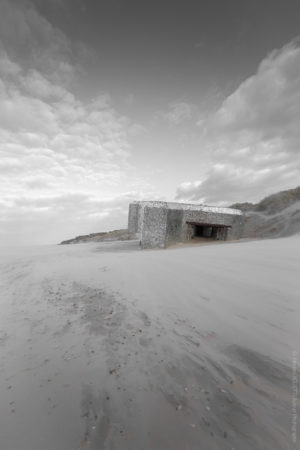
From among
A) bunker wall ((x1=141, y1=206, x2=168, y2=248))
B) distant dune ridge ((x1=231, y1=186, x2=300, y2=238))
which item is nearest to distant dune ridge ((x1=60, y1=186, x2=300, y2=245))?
distant dune ridge ((x1=231, y1=186, x2=300, y2=238))

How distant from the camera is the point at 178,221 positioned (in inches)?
333

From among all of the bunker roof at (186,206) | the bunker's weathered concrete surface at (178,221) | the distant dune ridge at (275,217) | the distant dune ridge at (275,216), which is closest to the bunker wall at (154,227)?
the bunker's weathered concrete surface at (178,221)

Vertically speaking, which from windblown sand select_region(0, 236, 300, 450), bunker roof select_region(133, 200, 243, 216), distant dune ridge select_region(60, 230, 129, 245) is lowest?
windblown sand select_region(0, 236, 300, 450)

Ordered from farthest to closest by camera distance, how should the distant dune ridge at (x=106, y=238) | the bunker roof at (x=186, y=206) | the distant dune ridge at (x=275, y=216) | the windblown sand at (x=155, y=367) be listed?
the distant dune ridge at (x=106, y=238), the distant dune ridge at (x=275, y=216), the bunker roof at (x=186, y=206), the windblown sand at (x=155, y=367)

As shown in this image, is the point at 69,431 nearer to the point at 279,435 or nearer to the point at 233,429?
the point at 233,429

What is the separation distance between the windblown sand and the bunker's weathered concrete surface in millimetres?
5111

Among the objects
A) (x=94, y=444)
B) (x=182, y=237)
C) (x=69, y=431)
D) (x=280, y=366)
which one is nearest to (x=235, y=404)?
(x=280, y=366)

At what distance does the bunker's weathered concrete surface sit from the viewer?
8.01m

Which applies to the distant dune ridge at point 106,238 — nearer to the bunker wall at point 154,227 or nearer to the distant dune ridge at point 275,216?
the bunker wall at point 154,227

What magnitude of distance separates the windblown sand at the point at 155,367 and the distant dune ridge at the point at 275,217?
11.3 meters

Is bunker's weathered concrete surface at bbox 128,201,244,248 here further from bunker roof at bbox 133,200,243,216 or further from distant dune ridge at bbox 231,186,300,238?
distant dune ridge at bbox 231,186,300,238

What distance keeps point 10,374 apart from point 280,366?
2.13m

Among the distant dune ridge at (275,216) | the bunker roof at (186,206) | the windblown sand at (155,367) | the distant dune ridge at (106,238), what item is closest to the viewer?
the windblown sand at (155,367)

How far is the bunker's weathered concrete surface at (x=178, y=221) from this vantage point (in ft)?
26.3
